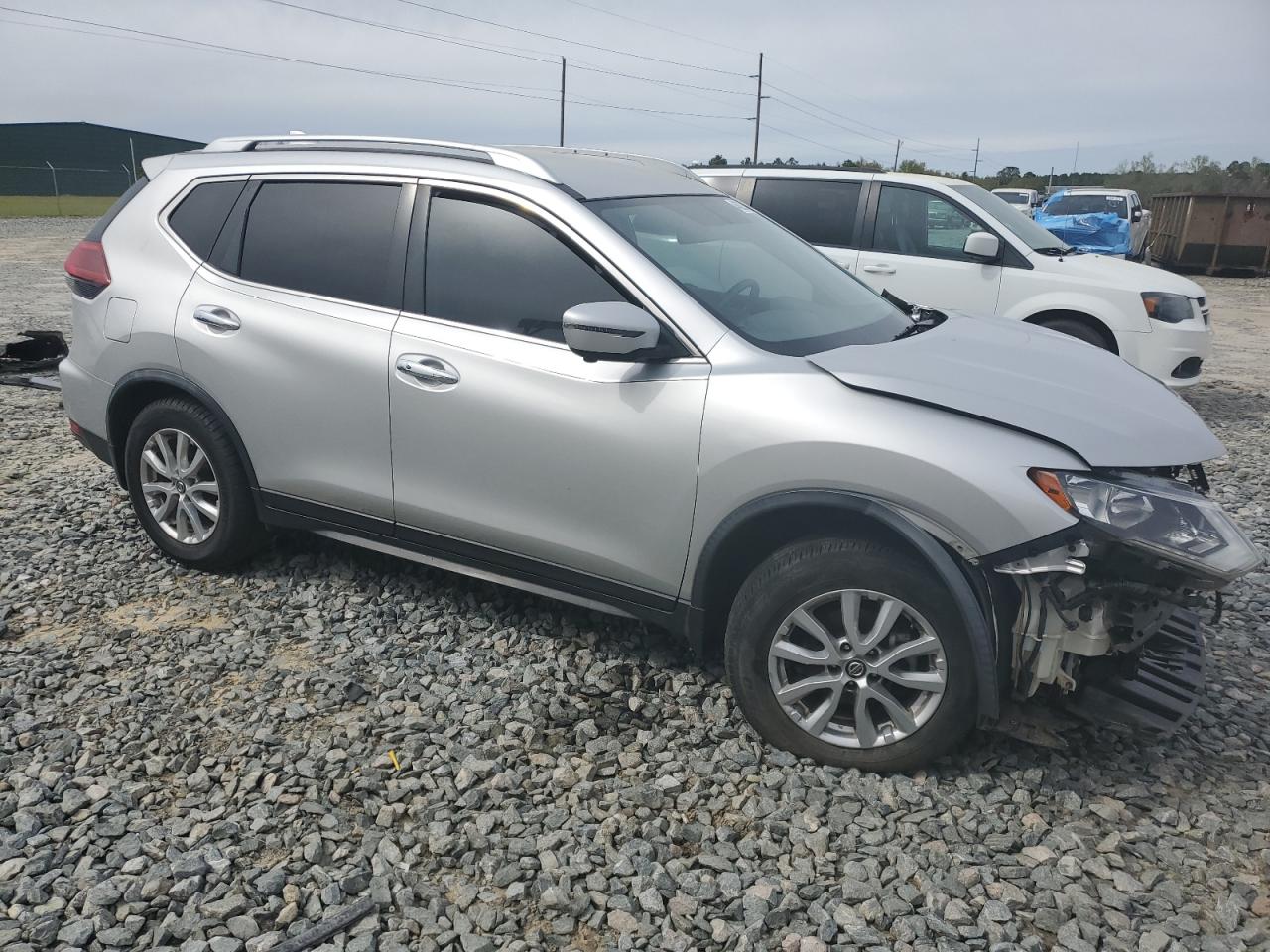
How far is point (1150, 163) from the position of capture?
5447 centimetres

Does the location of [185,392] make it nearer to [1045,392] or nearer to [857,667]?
[857,667]

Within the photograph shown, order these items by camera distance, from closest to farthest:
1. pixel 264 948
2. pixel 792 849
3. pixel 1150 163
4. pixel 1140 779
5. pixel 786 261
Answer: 1. pixel 264 948
2. pixel 792 849
3. pixel 1140 779
4. pixel 786 261
5. pixel 1150 163

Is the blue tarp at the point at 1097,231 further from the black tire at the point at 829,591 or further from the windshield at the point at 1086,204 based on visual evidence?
the black tire at the point at 829,591

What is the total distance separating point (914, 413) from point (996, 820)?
126 cm

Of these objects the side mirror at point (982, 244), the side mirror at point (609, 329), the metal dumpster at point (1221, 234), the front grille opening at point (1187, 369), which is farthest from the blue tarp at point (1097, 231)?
the side mirror at point (609, 329)

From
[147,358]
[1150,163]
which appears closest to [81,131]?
[1150,163]

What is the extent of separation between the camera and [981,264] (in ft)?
26.1

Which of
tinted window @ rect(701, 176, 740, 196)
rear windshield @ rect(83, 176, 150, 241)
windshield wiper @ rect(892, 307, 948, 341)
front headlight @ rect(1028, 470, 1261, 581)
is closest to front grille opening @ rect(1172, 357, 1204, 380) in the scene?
tinted window @ rect(701, 176, 740, 196)

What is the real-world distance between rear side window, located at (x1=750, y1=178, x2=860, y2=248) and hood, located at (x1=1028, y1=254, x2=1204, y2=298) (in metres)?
1.52


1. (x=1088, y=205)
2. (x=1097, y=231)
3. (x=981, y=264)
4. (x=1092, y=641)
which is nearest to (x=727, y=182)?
(x=981, y=264)

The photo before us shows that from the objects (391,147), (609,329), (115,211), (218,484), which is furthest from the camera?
(115,211)

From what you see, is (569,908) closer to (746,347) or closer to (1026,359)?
(746,347)

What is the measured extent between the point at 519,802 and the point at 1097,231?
66.6 ft

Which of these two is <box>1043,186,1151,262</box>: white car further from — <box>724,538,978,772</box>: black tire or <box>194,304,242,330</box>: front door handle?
<box>194,304,242,330</box>: front door handle
